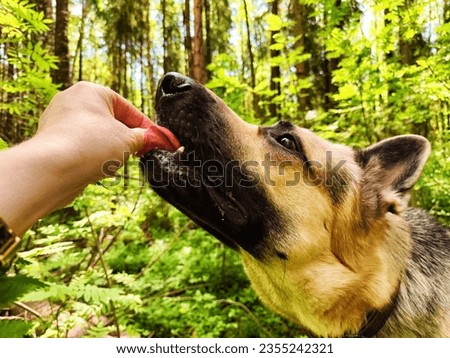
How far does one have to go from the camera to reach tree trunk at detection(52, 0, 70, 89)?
2875 millimetres

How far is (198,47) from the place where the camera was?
327cm

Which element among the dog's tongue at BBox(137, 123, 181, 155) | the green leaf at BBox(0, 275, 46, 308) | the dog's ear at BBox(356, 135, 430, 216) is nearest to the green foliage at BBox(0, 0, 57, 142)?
the dog's tongue at BBox(137, 123, 181, 155)

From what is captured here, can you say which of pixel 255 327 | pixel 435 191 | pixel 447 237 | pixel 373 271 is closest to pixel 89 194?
pixel 255 327

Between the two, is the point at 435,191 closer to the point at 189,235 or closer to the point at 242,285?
the point at 242,285

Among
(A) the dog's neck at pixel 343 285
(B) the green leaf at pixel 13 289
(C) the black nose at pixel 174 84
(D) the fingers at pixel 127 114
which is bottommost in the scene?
(A) the dog's neck at pixel 343 285

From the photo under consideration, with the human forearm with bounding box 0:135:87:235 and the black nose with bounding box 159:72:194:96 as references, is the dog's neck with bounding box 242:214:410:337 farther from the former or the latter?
the human forearm with bounding box 0:135:87:235

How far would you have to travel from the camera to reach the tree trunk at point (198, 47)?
10.5 ft

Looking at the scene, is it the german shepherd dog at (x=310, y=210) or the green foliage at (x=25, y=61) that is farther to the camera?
the green foliage at (x=25, y=61)

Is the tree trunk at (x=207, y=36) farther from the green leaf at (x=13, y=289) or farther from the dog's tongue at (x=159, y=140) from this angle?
the green leaf at (x=13, y=289)

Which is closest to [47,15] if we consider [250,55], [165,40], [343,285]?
[165,40]

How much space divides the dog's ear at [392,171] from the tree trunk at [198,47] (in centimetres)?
198

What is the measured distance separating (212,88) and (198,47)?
1.54 feet

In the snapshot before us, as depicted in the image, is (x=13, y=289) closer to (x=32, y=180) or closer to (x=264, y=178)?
(x=32, y=180)

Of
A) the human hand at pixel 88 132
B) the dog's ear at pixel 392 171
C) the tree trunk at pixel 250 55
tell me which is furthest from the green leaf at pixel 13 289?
the tree trunk at pixel 250 55
